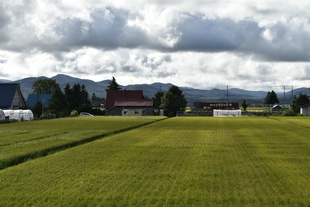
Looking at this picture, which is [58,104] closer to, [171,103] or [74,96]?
[74,96]

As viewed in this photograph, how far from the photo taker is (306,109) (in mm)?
115125

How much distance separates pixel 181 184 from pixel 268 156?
9142mm

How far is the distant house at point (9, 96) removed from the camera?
88.2 meters

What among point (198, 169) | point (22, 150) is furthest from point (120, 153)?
point (198, 169)

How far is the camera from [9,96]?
293ft

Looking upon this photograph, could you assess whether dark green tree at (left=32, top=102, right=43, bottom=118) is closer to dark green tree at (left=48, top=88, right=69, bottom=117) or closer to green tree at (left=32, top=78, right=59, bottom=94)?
dark green tree at (left=48, top=88, right=69, bottom=117)

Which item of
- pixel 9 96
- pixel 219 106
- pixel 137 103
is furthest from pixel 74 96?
pixel 219 106

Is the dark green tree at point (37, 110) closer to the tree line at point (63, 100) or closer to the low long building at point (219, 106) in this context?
the tree line at point (63, 100)

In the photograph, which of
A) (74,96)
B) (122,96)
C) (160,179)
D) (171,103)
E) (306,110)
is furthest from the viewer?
(74,96)

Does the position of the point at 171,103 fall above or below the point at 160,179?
above

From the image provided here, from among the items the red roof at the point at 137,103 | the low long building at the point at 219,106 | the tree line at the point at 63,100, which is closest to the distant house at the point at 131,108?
the red roof at the point at 137,103

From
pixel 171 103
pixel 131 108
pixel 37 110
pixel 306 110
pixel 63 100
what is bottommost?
pixel 37 110

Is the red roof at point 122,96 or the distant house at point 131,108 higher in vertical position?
the red roof at point 122,96

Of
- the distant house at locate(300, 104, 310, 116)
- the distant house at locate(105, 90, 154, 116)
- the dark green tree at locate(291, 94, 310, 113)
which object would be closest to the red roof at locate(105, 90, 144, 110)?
the distant house at locate(105, 90, 154, 116)
